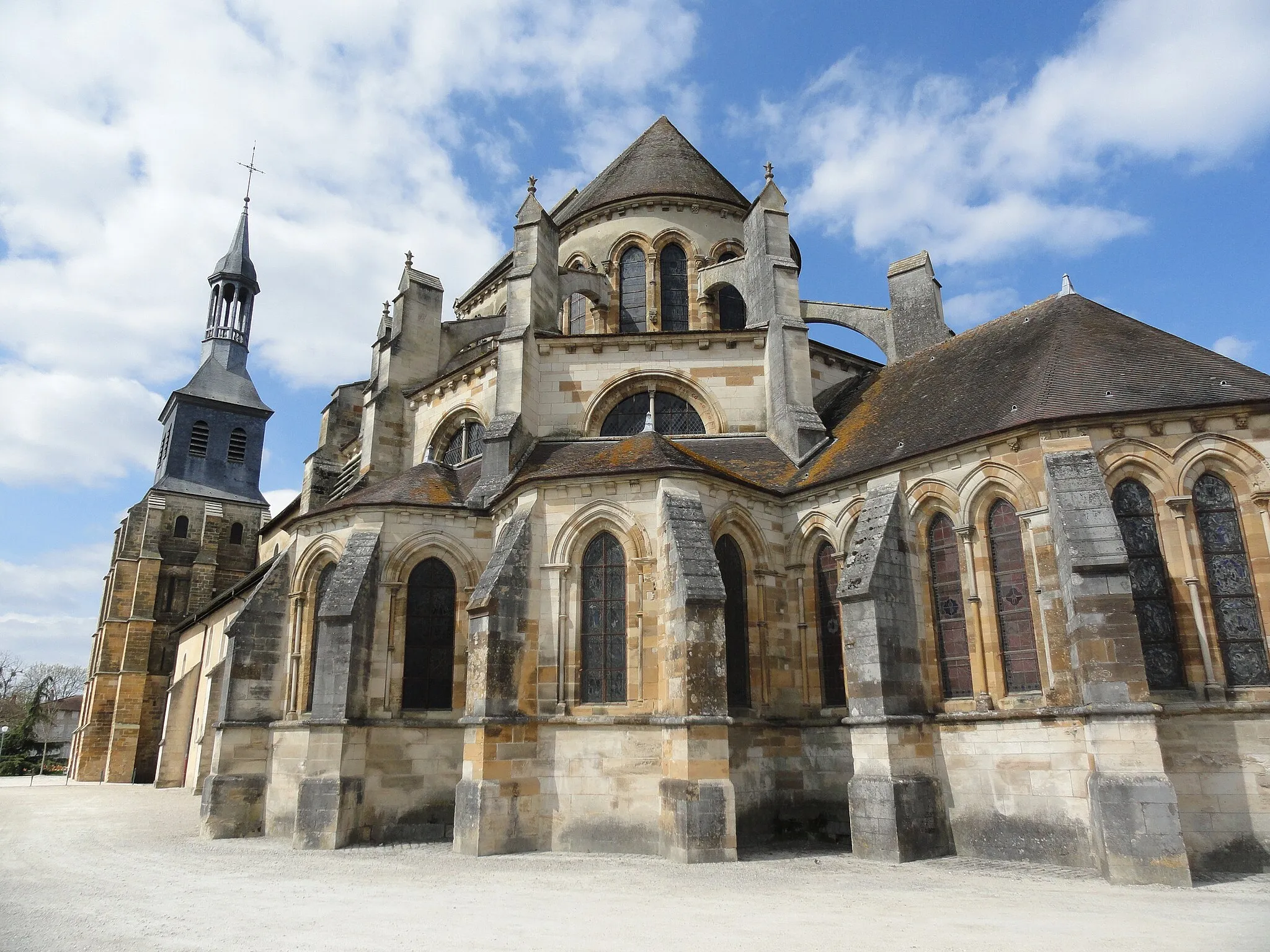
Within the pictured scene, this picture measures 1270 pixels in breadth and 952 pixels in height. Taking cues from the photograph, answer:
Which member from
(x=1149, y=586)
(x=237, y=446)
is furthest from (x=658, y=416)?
(x=237, y=446)

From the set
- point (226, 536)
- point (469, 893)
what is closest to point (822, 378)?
point (469, 893)

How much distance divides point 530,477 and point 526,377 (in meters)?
3.49

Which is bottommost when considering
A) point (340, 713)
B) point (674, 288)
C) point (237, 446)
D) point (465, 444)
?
point (340, 713)

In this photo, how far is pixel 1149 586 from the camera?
11852 millimetres

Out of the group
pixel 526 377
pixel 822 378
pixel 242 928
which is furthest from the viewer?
pixel 822 378

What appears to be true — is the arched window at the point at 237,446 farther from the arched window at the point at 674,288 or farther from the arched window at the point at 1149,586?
the arched window at the point at 1149,586

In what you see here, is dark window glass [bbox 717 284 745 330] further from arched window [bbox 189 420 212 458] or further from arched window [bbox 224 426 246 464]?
arched window [bbox 189 420 212 458]

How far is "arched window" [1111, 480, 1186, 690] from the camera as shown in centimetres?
1159

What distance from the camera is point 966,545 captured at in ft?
42.3

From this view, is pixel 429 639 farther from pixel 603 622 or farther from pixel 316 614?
pixel 603 622

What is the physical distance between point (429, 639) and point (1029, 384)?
10662mm

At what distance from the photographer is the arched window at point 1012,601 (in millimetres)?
12188

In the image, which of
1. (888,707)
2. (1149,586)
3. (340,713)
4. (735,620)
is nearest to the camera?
(1149,586)

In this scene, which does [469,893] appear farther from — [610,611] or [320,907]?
[610,611]
